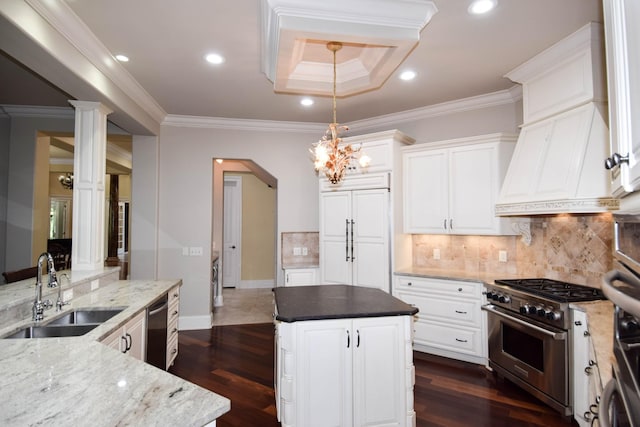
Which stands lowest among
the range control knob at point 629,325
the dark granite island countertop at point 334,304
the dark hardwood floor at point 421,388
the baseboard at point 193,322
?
the dark hardwood floor at point 421,388

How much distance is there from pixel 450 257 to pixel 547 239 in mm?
1058

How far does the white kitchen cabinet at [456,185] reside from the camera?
3.60 m

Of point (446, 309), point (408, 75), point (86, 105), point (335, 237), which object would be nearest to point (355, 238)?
point (335, 237)

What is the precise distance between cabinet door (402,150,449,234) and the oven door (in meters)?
1.16

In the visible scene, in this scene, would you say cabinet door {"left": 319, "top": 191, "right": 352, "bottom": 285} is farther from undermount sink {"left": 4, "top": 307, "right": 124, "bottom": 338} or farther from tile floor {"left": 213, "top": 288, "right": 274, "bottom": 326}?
undermount sink {"left": 4, "top": 307, "right": 124, "bottom": 338}

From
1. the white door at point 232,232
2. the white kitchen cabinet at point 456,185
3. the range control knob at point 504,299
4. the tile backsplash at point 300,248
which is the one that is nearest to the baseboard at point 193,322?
the tile backsplash at point 300,248

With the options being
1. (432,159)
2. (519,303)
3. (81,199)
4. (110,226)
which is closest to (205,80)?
(81,199)

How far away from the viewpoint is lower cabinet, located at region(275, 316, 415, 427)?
7.24ft

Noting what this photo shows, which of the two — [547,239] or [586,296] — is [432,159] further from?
[586,296]

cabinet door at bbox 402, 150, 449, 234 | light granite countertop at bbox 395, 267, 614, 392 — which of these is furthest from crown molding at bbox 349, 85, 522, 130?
light granite countertop at bbox 395, 267, 614, 392

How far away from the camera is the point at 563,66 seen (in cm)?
283

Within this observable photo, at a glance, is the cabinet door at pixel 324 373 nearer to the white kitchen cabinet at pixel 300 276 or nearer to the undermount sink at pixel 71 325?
the undermount sink at pixel 71 325

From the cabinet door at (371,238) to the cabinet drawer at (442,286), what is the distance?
211 mm

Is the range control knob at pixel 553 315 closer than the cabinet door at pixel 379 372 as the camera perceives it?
No
